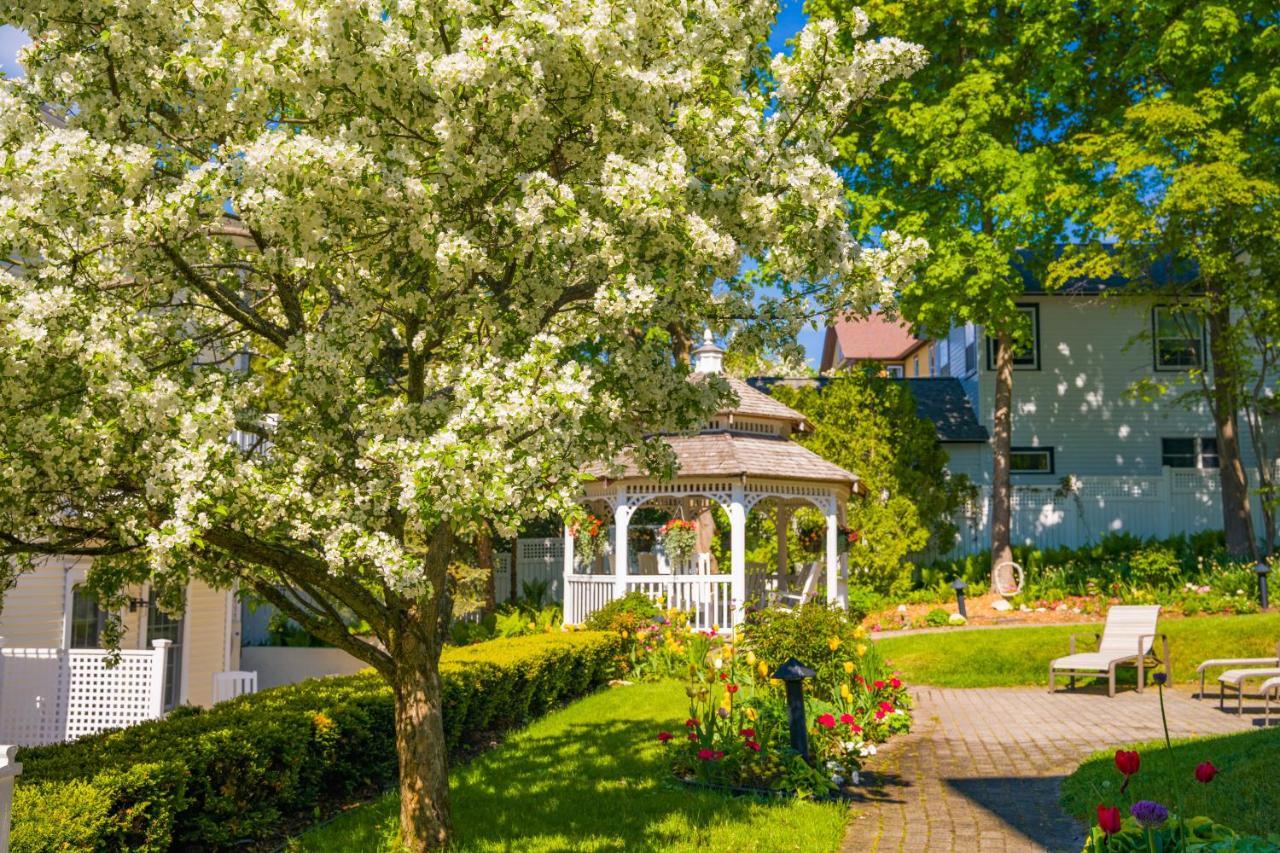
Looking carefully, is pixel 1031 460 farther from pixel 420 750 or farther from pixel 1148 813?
pixel 1148 813

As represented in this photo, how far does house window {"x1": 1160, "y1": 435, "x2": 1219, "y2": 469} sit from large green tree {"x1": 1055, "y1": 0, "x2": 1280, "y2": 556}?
6134mm

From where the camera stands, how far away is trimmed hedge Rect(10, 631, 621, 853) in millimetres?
6445

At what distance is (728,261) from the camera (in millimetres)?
6664

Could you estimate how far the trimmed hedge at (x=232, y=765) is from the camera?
6.45 metres

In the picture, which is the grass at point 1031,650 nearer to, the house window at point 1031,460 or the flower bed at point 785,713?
the flower bed at point 785,713

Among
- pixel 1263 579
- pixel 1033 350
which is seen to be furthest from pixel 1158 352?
pixel 1263 579

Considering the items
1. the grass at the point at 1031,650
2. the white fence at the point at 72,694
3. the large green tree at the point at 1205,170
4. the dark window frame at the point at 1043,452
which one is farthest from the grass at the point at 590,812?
the dark window frame at the point at 1043,452

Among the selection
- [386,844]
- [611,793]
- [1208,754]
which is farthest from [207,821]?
[1208,754]

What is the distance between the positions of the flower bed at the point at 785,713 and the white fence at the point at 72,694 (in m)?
5.81

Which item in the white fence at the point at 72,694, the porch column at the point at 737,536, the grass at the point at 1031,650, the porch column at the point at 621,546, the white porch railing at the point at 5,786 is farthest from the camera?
the porch column at the point at 621,546

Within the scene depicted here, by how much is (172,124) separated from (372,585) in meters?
3.22

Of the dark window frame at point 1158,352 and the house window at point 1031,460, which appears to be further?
the house window at point 1031,460

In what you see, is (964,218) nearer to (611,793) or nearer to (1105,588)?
(1105,588)

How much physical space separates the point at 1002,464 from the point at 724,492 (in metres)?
7.50
